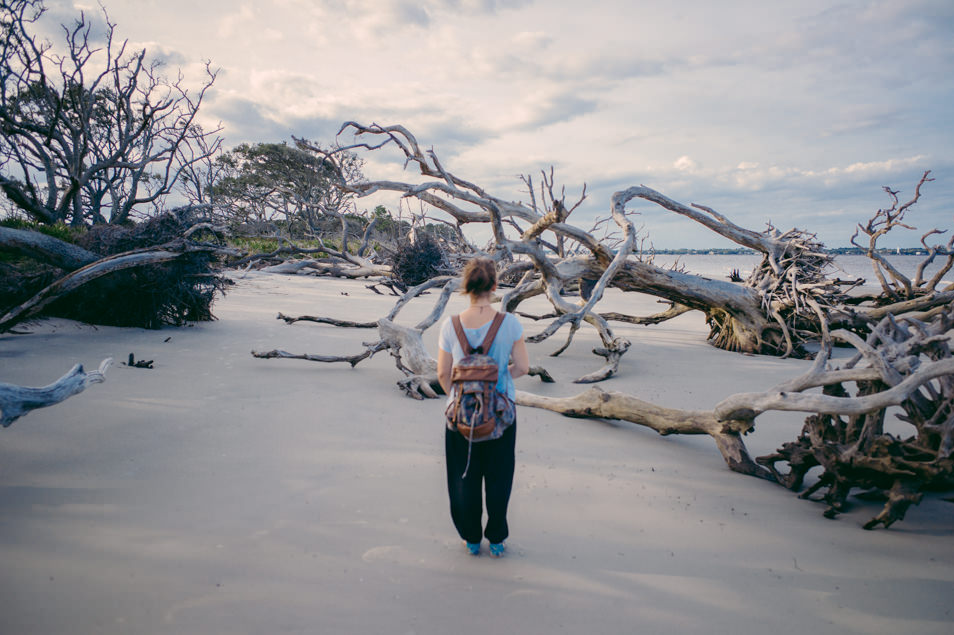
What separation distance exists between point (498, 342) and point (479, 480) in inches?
26.1

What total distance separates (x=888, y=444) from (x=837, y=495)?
17.9 inches

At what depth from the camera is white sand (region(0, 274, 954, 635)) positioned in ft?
6.74

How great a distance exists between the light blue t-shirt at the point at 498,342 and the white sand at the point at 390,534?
2.92 ft

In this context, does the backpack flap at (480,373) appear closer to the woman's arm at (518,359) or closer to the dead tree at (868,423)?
the woman's arm at (518,359)

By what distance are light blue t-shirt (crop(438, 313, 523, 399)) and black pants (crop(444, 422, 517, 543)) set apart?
0.75 feet

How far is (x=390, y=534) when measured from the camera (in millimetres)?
2594

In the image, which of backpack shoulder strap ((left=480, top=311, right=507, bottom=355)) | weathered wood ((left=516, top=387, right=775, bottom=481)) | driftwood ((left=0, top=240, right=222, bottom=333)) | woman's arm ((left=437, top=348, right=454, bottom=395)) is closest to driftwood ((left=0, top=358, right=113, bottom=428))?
woman's arm ((left=437, top=348, right=454, bottom=395))

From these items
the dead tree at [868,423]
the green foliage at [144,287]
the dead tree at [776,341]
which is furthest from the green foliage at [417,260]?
the dead tree at [868,423]

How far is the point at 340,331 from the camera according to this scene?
26.9 feet

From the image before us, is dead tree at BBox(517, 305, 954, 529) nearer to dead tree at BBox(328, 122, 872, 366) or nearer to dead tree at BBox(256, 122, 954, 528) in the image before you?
dead tree at BBox(256, 122, 954, 528)

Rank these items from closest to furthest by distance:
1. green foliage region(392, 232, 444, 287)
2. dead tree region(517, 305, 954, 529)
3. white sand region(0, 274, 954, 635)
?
white sand region(0, 274, 954, 635) → dead tree region(517, 305, 954, 529) → green foliage region(392, 232, 444, 287)

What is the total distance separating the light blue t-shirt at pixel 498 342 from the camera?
7.66 feet

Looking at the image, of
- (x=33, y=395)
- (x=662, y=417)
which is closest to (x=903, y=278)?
(x=662, y=417)

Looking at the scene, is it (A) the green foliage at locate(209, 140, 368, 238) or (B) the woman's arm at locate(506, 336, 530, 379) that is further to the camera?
(A) the green foliage at locate(209, 140, 368, 238)
